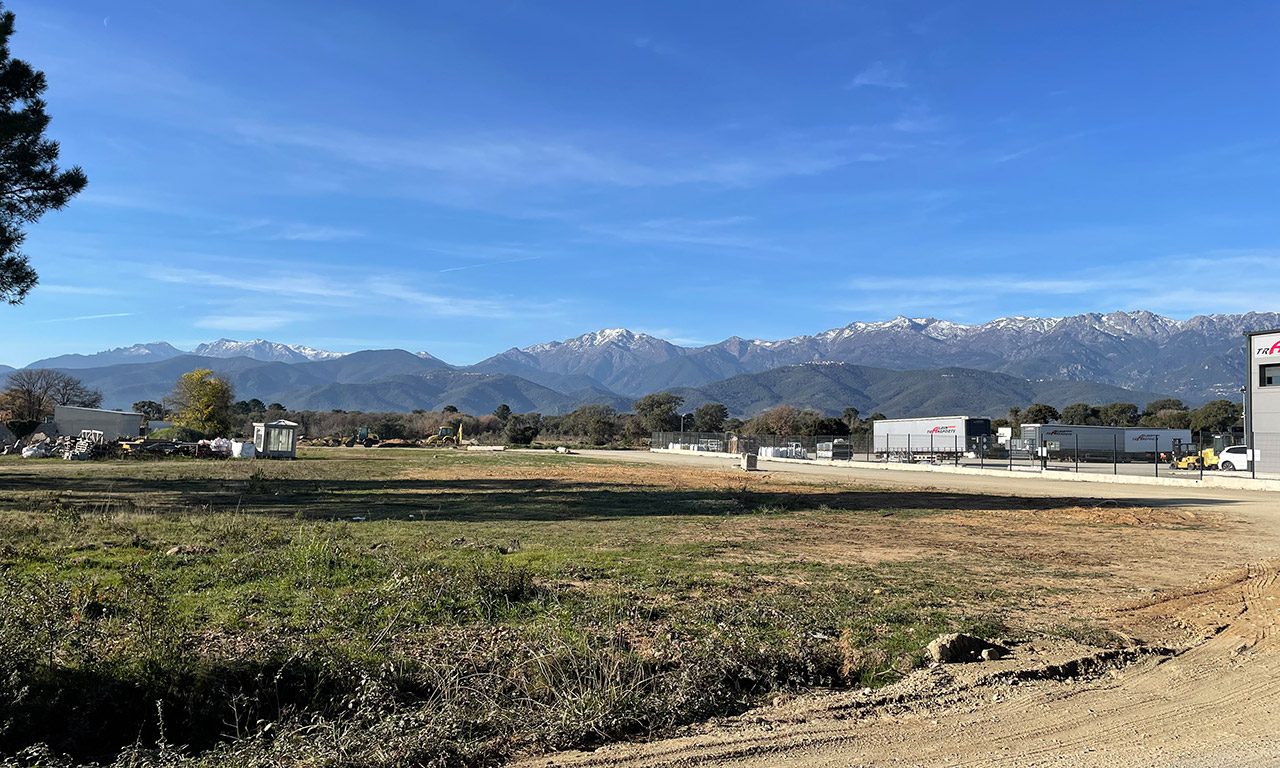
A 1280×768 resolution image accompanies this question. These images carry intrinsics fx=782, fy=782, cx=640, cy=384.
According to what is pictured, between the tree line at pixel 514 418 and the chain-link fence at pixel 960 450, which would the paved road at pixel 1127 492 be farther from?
the tree line at pixel 514 418

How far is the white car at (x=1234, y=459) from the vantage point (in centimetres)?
4288

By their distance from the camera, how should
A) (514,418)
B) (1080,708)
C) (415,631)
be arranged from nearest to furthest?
1. (1080,708)
2. (415,631)
3. (514,418)

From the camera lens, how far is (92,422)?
217 ft

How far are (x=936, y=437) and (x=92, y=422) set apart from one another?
235 ft

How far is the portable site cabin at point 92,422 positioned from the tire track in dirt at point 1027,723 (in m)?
73.6

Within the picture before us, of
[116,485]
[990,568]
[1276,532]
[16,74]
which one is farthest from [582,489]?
[16,74]

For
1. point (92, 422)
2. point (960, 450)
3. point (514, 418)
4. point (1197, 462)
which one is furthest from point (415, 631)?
point (514, 418)

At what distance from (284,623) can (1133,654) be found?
807 cm

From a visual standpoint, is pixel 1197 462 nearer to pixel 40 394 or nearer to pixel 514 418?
pixel 40 394

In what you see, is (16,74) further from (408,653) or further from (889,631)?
(889,631)

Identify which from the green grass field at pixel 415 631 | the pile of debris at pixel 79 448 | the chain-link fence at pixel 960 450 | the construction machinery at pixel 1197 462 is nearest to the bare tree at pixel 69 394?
the pile of debris at pixel 79 448

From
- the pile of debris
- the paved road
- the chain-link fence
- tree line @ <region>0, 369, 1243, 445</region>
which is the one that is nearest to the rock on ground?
the paved road

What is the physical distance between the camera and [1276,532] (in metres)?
17.8

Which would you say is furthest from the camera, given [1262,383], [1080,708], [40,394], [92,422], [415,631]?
[40,394]
